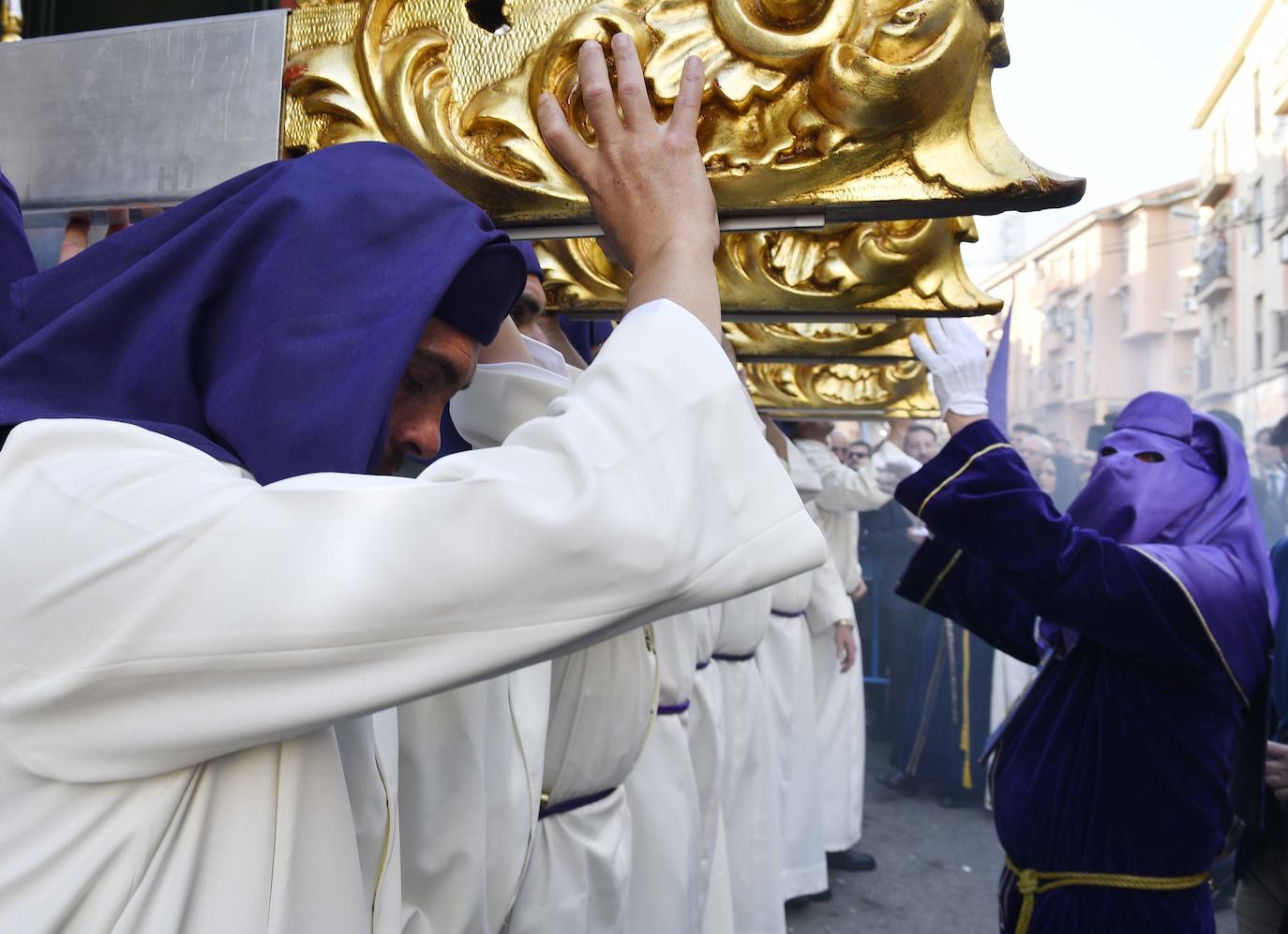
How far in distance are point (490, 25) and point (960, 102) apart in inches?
22.9

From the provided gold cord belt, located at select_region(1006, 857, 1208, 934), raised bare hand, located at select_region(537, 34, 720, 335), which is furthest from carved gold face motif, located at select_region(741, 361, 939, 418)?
raised bare hand, located at select_region(537, 34, 720, 335)

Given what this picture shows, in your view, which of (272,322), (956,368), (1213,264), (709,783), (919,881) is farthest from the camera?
(1213,264)


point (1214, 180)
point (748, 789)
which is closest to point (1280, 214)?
point (1214, 180)

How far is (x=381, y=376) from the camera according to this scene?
1.02 metres

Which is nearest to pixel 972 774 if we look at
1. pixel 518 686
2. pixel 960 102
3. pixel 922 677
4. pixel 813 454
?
pixel 922 677

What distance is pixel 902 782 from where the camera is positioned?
7.93 meters

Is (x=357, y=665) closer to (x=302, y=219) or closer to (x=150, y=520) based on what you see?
(x=150, y=520)

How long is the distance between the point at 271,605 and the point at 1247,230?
15092mm

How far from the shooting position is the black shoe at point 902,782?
7805mm

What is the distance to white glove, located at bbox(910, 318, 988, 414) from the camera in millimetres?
3008

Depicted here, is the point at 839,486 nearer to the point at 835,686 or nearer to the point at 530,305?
the point at 835,686

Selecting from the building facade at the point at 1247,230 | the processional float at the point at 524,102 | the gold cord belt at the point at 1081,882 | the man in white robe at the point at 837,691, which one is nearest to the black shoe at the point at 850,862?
the man in white robe at the point at 837,691

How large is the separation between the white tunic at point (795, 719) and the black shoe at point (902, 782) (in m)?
2.31

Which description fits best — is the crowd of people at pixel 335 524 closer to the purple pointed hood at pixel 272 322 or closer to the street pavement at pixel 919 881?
the purple pointed hood at pixel 272 322
